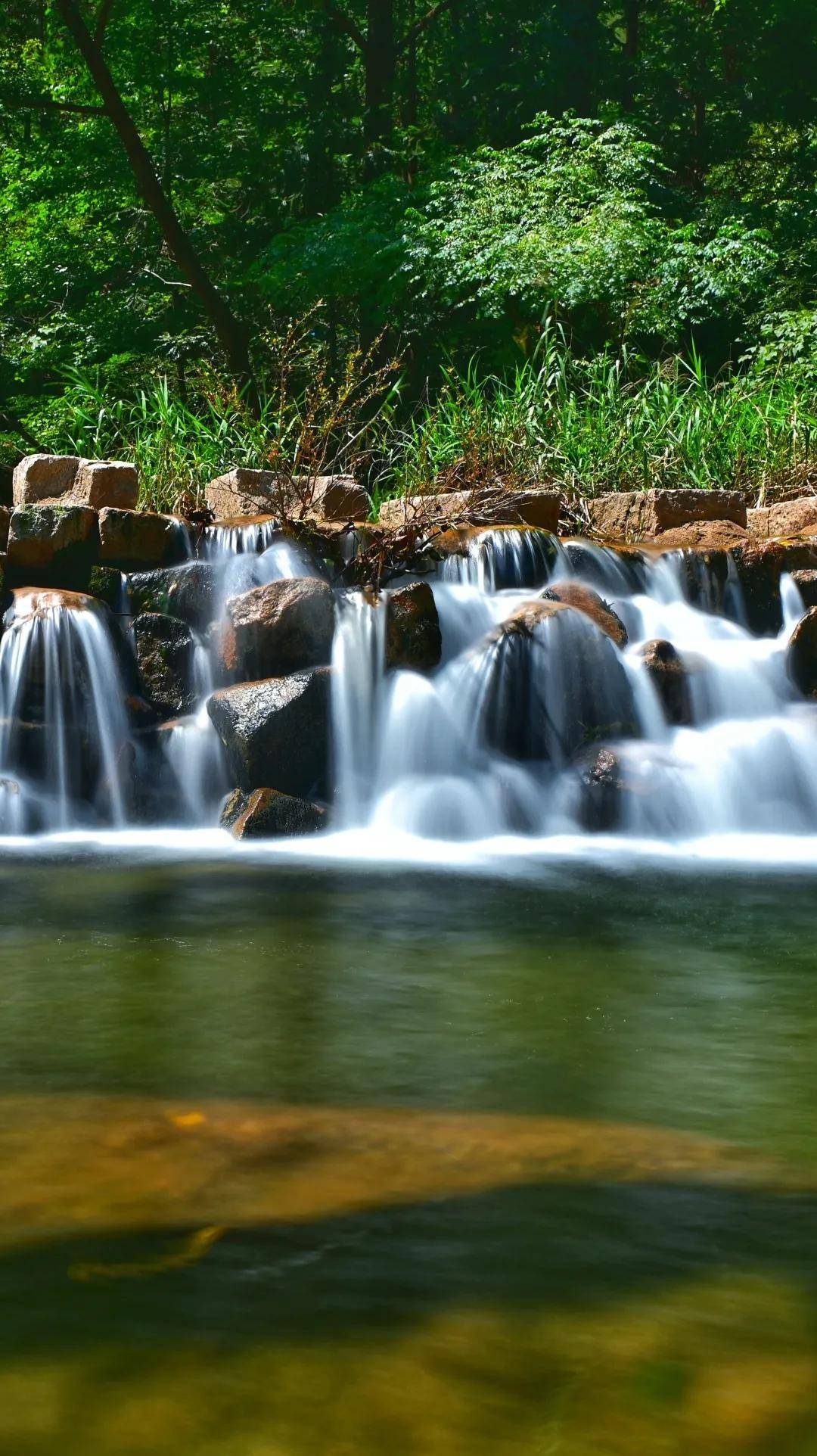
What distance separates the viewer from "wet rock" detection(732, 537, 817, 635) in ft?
36.4

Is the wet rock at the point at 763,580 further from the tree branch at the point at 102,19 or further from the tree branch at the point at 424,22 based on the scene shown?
the tree branch at the point at 424,22

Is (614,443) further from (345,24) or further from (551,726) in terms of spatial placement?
(345,24)

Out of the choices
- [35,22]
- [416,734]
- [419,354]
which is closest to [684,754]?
[416,734]

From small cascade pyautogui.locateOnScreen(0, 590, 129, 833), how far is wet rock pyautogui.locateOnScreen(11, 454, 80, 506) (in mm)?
2355

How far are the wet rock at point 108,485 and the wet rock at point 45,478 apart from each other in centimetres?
33

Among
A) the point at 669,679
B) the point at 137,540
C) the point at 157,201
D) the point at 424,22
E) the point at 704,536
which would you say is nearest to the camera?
the point at 669,679

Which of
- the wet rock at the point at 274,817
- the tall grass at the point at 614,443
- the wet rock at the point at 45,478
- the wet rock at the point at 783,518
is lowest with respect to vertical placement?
the wet rock at the point at 274,817

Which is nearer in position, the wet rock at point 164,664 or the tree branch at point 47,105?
the wet rock at point 164,664

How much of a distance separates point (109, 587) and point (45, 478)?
6.94ft

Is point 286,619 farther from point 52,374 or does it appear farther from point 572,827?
point 52,374

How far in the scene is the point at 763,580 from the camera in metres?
11.1

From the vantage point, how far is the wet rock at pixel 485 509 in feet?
38.1

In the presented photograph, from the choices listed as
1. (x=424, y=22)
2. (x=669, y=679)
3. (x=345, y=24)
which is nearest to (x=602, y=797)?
(x=669, y=679)

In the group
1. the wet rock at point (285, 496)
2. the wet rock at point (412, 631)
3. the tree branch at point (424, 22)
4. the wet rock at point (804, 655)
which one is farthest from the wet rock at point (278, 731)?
the tree branch at point (424, 22)
